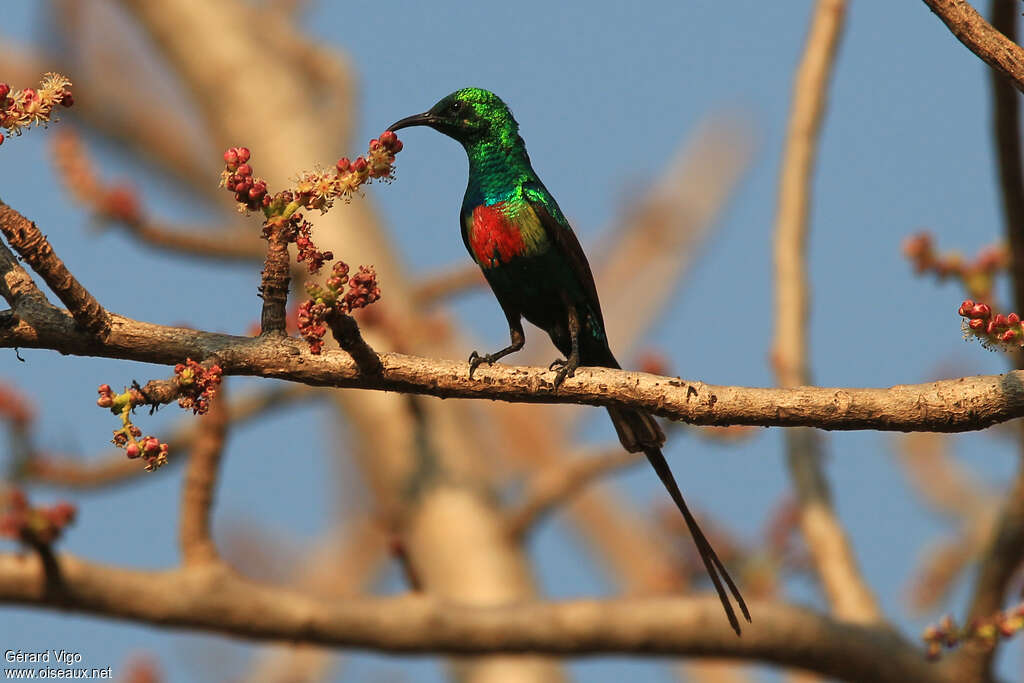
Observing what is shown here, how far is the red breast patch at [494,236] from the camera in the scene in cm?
467

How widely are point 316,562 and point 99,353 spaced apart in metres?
11.0

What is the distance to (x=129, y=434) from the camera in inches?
105

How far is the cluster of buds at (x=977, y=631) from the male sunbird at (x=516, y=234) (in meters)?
0.71

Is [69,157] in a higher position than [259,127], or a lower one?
lower

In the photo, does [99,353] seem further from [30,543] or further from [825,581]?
[825,581]

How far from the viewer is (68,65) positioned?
10641mm

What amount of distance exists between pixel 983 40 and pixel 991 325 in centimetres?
73

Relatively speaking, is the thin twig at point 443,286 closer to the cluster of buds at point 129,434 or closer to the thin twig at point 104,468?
the thin twig at point 104,468

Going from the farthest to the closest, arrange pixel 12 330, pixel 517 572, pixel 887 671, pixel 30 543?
pixel 517 572, pixel 887 671, pixel 30 543, pixel 12 330

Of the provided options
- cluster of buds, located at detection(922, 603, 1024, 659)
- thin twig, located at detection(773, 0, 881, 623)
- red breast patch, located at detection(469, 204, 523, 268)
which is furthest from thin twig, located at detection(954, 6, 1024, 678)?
red breast patch, located at detection(469, 204, 523, 268)

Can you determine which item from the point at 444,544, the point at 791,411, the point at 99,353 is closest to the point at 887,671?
the point at 791,411

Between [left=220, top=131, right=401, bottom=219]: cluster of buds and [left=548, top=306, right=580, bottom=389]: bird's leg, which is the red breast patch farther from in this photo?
[left=220, top=131, right=401, bottom=219]: cluster of buds

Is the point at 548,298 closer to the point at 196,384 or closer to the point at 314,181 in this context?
the point at 314,181

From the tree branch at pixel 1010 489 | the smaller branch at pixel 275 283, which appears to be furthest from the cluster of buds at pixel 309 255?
the tree branch at pixel 1010 489
